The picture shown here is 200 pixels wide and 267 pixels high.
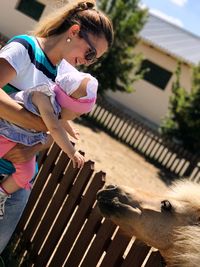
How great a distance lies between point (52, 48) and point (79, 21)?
8.2 inches

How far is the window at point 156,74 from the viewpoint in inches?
848

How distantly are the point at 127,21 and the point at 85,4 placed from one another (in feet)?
43.1

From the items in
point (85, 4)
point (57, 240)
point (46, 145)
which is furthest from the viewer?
point (57, 240)

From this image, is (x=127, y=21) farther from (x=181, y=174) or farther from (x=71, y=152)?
(x=71, y=152)

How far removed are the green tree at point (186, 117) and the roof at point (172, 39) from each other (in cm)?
690

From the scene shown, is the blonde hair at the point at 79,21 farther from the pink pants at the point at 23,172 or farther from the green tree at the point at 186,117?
the green tree at the point at 186,117

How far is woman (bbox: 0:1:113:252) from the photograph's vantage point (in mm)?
2312

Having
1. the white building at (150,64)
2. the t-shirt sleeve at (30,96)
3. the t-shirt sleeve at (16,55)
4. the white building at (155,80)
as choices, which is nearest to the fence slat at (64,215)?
the t-shirt sleeve at (30,96)

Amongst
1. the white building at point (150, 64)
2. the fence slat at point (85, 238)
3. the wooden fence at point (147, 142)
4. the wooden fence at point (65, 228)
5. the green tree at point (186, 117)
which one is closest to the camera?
the wooden fence at point (65, 228)

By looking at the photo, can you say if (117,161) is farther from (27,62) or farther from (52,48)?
(27,62)

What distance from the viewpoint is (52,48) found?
2.43m

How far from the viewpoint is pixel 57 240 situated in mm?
3740

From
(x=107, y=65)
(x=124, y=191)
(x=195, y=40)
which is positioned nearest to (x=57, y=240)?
(x=124, y=191)

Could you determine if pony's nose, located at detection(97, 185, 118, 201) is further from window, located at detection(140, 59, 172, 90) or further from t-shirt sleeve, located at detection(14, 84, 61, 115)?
window, located at detection(140, 59, 172, 90)
